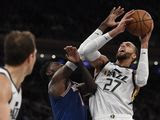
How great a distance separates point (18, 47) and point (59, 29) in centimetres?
1020

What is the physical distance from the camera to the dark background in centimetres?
1247

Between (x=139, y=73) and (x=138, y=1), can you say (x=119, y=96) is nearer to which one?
(x=139, y=73)

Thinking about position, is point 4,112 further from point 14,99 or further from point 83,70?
point 83,70

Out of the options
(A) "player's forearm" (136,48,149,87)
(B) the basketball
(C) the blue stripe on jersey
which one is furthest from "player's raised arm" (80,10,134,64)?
(C) the blue stripe on jersey

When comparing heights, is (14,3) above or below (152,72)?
above

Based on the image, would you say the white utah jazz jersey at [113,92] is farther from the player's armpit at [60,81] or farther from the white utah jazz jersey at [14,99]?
the white utah jazz jersey at [14,99]

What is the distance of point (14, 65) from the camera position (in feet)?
9.86

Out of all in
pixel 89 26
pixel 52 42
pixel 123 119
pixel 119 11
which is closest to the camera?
pixel 123 119

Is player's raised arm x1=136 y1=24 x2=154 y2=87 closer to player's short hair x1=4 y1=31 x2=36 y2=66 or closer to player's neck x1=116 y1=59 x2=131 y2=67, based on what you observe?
player's neck x1=116 y1=59 x2=131 y2=67

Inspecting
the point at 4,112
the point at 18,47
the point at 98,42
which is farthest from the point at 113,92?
the point at 4,112

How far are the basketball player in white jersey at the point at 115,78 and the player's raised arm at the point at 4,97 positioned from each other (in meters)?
1.79

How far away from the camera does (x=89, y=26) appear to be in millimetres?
13312

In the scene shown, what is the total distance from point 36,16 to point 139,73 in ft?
30.4

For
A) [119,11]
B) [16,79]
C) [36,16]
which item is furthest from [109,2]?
[16,79]
